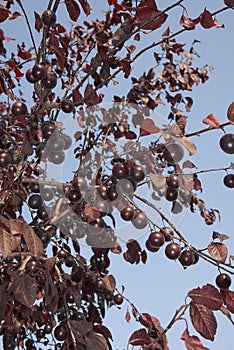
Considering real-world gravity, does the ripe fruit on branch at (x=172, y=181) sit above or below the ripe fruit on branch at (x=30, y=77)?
below

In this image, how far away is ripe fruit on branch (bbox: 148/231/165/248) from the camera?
175 centimetres

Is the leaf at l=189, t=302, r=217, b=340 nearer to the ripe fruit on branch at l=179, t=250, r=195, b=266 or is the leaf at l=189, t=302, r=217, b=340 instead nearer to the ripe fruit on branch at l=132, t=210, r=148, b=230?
the ripe fruit on branch at l=179, t=250, r=195, b=266

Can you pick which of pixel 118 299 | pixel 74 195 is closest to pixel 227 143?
pixel 74 195

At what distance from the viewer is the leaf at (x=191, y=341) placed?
1523 millimetres

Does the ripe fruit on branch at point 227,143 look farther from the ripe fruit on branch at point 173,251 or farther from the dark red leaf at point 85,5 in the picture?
the dark red leaf at point 85,5

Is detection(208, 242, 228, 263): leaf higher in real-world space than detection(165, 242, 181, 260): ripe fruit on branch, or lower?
lower

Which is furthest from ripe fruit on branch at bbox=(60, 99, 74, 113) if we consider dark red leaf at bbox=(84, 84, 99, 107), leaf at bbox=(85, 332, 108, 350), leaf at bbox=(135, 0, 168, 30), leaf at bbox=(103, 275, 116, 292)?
leaf at bbox=(85, 332, 108, 350)

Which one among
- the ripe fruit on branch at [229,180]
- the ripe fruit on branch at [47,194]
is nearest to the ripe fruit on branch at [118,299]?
the ripe fruit on branch at [47,194]

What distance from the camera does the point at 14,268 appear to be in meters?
1.85

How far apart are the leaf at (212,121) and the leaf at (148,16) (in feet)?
1.28

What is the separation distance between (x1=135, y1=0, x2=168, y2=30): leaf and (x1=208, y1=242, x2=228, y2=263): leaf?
753 mm

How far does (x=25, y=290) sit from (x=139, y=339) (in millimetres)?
455

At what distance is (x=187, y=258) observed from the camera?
1722mm

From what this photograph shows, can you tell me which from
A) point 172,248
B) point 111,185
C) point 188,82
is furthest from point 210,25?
point 188,82
